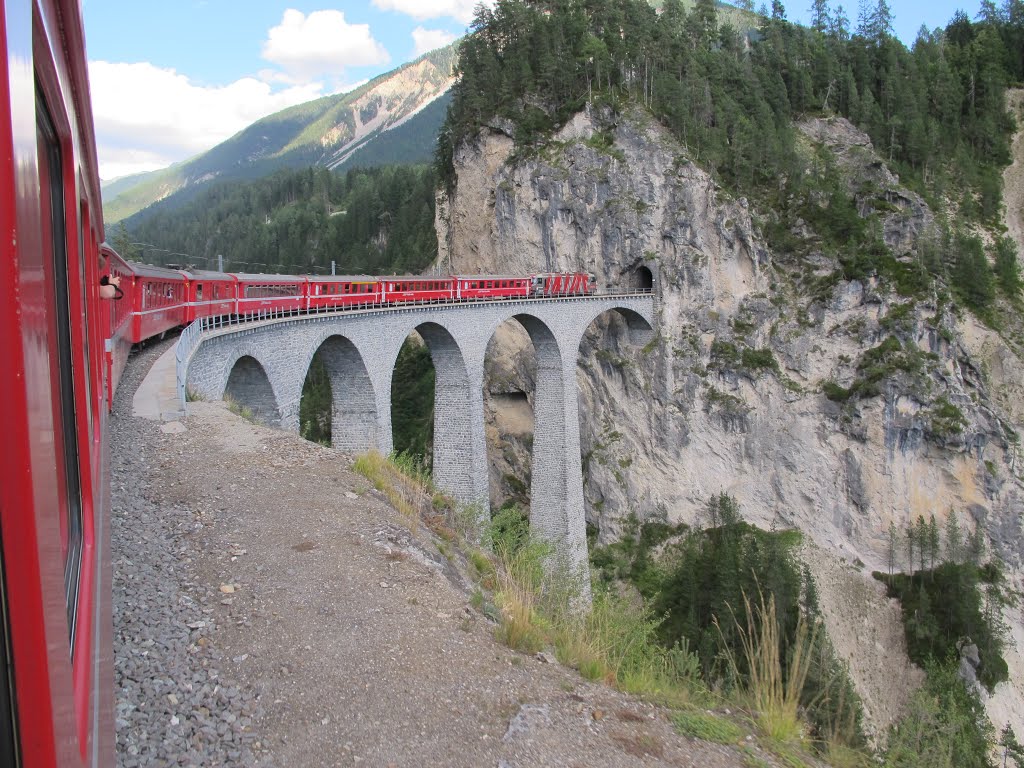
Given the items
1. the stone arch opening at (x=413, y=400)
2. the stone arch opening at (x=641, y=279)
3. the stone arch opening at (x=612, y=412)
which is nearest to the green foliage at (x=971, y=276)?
the stone arch opening at (x=641, y=279)

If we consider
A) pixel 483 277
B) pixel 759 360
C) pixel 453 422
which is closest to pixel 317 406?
pixel 483 277

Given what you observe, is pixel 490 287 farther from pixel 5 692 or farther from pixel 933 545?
pixel 5 692

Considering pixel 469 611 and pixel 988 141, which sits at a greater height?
pixel 988 141

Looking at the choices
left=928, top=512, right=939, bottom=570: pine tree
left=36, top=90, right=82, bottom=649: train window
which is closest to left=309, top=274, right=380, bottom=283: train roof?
left=36, top=90, right=82, bottom=649: train window

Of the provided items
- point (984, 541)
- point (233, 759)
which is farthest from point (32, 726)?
point (984, 541)

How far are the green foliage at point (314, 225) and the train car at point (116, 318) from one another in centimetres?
2875

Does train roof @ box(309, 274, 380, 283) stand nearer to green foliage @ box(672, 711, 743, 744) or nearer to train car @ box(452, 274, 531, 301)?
train car @ box(452, 274, 531, 301)

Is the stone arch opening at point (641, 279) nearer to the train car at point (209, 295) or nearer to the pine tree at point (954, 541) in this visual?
the pine tree at point (954, 541)

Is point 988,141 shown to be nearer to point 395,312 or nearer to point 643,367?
point 643,367

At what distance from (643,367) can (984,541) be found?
16945mm

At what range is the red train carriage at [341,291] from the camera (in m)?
18.4

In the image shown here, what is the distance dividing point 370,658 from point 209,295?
1245cm

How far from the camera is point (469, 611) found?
20.4 feet

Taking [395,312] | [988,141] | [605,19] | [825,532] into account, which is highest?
[605,19]
